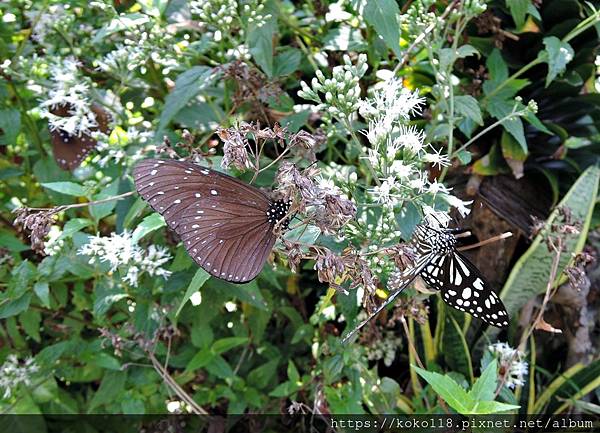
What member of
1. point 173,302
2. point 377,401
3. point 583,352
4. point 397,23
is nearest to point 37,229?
point 173,302

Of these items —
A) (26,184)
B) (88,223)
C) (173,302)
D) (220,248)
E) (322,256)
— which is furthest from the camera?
(26,184)

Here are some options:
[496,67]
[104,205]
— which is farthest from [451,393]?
[496,67]

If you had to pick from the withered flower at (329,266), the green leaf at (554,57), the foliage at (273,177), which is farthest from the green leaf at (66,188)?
the green leaf at (554,57)

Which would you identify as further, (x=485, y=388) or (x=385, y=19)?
(x=385, y=19)

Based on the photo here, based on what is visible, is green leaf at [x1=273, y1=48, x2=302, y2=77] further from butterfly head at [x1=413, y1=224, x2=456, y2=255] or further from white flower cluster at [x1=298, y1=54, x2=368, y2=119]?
butterfly head at [x1=413, y1=224, x2=456, y2=255]

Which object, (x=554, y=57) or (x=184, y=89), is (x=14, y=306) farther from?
(x=554, y=57)

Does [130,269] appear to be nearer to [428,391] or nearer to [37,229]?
[37,229]

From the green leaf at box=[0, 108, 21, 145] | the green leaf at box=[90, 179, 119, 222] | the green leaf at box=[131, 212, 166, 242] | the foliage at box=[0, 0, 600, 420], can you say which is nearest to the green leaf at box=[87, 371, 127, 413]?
the foliage at box=[0, 0, 600, 420]
